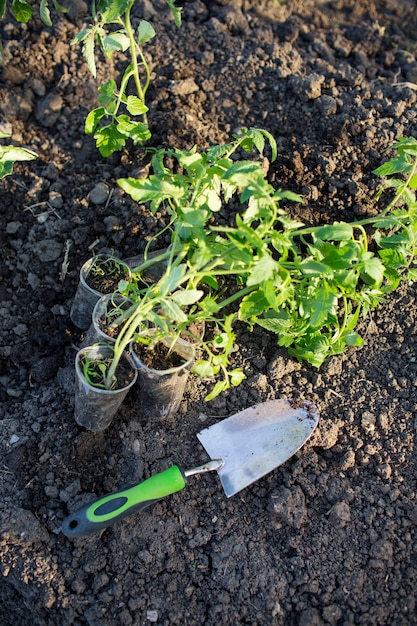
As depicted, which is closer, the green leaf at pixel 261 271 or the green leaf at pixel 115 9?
the green leaf at pixel 261 271

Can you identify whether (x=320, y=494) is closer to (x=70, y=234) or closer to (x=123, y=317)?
(x=123, y=317)

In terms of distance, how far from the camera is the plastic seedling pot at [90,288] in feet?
7.08

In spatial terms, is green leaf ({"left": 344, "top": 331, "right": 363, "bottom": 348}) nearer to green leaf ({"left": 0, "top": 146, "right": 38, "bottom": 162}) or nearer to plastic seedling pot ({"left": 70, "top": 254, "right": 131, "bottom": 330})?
plastic seedling pot ({"left": 70, "top": 254, "right": 131, "bottom": 330})

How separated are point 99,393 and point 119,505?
1.11ft

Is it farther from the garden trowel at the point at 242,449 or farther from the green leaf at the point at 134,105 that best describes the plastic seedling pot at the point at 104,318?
the green leaf at the point at 134,105

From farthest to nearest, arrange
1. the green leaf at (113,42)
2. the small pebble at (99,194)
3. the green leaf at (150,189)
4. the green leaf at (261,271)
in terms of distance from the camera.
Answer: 1. the small pebble at (99,194)
2. the green leaf at (113,42)
3. the green leaf at (150,189)
4. the green leaf at (261,271)

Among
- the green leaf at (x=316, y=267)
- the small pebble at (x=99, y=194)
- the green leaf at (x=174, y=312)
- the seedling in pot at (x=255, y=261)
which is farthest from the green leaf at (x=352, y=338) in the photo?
the small pebble at (x=99, y=194)

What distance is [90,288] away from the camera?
2.16 metres

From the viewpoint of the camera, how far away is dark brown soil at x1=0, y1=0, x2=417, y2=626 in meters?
1.91

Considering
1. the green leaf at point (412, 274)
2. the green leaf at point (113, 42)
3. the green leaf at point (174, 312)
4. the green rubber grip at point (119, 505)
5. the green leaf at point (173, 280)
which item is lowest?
the green rubber grip at point (119, 505)

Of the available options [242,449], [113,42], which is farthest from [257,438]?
[113,42]

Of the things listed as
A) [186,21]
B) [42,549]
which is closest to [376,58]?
[186,21]

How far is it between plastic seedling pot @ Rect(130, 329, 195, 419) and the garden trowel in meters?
0.17

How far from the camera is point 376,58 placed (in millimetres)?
2957
